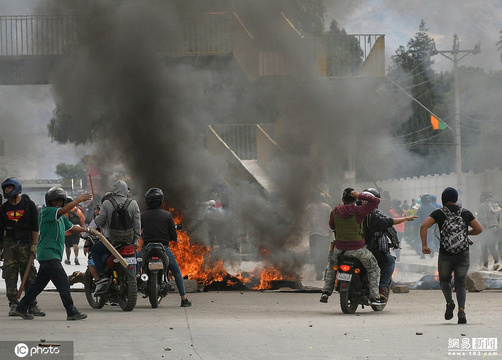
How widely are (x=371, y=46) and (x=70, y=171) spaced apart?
124351mm

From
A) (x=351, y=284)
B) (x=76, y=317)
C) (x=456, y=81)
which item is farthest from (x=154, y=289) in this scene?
(x=456, y=81)

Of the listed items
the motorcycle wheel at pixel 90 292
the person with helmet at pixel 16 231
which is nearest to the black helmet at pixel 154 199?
the motorcycle wheel at pixel 90 292

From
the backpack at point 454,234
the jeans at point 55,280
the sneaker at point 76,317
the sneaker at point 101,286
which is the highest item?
the backpack at point 454,234

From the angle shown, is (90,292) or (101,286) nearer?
(101,286)

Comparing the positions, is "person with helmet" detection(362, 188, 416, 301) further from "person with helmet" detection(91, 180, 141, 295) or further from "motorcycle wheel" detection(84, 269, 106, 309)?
"motorcycle wheel" detection(84, 269, 106, 309)

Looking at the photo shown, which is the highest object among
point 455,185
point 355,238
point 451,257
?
point 455,185

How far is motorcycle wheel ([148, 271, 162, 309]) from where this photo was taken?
1079cm

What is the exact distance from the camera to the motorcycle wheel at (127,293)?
10.5 metres

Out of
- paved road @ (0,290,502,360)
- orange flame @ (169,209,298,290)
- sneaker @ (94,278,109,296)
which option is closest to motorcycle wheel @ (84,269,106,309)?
paved road @ (0,290,502,360)

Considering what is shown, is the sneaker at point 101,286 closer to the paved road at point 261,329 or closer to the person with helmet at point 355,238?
the paved road at point 261,329

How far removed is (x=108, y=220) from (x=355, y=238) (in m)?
2.89

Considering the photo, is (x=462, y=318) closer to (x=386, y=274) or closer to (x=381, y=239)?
(x=386, y=274)

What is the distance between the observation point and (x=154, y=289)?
35.7 ft

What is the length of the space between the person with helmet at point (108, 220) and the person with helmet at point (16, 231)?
2.91 feet
